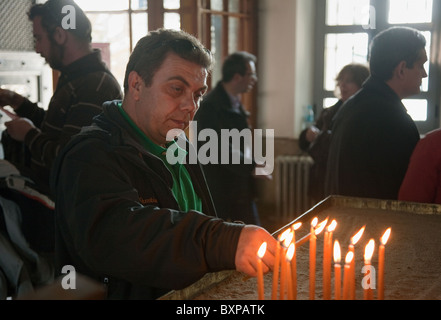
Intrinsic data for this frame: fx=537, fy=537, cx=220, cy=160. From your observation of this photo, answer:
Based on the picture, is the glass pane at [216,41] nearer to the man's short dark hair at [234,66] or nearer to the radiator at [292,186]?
the man's short dark hair at [234,66]

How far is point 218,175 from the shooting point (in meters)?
3.79

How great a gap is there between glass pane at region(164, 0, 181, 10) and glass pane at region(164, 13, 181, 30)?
0.17 ft

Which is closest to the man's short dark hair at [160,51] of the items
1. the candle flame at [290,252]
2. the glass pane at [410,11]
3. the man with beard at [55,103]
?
the candle flame at [290,252]

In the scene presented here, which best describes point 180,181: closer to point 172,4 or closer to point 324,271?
point 324,271

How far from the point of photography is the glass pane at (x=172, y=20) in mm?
3943

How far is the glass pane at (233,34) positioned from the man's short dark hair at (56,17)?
2472 mm

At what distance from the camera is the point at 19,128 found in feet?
7.97

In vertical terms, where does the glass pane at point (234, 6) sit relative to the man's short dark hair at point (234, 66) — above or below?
above

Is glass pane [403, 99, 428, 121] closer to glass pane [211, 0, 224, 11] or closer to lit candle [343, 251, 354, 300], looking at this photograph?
glass pane [211, 0, 224, 11]

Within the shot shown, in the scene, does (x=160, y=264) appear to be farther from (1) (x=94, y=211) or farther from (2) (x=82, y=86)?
(2) (x=82, y=86)

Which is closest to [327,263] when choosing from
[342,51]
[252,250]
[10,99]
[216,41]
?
[252,250]

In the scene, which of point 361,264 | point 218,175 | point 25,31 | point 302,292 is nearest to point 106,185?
point 302,292

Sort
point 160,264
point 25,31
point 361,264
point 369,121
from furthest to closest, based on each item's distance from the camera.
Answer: point 25,31 → point 369,121 → point 361,264 → point 160,264
